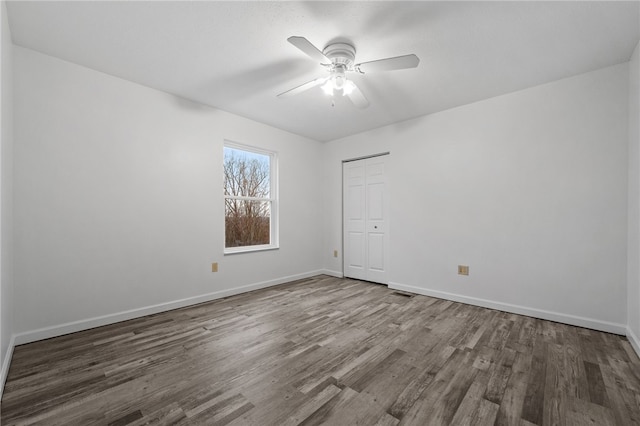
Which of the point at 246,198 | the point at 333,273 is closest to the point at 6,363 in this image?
the point at 246,198

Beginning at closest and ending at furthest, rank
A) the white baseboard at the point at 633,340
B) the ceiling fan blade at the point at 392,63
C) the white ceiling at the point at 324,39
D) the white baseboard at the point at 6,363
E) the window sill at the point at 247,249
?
1. the white baseboard at the point at 6,363
2. the white ceiling at the point at 324,39
3. the ceiling fan blade at the point at 392,63
4. the white baseboard at the point at 633,340
5. the window sill at the point at 247,249

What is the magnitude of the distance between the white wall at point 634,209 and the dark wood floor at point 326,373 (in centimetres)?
24

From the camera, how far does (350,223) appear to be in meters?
4.91

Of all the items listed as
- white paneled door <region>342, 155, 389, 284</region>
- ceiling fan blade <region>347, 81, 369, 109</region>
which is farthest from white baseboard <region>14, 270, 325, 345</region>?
ceiling fan blade <region>347, 81, 369, 109</region>

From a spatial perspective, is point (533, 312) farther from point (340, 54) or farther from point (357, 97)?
point (340, 54)

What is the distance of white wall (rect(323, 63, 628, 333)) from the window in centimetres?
195

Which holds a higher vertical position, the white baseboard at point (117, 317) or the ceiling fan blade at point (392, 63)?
the ceiling fan blade at point (392, 63)

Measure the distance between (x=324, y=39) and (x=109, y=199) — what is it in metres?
2.57

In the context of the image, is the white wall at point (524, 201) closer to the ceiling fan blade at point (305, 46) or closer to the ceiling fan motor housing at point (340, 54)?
the ceiling fan motor housing at point (340, 54)

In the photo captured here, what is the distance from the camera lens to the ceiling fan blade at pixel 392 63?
2021 mm

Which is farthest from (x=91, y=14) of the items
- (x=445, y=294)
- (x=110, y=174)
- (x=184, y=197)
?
(x=445, y=294)

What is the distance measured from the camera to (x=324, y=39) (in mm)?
2207

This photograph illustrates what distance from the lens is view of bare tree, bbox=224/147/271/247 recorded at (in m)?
3.93

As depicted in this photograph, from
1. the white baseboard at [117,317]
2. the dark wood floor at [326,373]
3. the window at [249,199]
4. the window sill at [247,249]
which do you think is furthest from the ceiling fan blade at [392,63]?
the white baseboard at [117,317]
